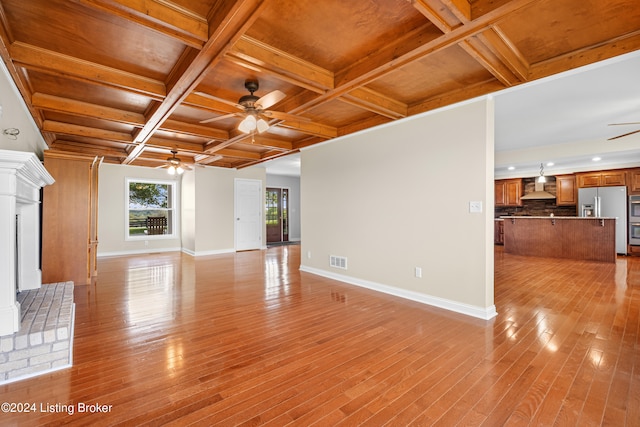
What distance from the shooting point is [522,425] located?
1699 mm

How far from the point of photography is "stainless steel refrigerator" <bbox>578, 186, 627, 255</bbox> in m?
7.77

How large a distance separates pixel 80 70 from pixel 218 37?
165cm

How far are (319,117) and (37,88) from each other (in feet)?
11.4

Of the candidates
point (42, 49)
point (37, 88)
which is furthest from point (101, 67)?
point (37, 88)

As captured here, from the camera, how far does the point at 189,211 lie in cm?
865

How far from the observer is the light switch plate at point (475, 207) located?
3400mm

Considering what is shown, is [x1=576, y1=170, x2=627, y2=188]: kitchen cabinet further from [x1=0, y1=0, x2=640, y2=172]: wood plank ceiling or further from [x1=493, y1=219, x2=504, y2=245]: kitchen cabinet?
Answer: [x1=0, y1=0, x2=640, y2=172]: wood plank ceiling

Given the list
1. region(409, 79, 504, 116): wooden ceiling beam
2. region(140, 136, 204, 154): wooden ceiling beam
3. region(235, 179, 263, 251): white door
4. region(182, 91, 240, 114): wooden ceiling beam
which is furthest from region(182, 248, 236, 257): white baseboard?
region(409, 79, 504, 116): wooden ceiling beam

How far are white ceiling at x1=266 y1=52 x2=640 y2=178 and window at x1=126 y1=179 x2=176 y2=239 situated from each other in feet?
14.5

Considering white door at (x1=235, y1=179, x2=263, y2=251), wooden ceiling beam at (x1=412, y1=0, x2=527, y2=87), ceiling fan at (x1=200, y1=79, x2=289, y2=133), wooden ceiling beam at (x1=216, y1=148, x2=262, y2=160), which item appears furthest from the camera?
white door at (x1=235, y1=179, x2=263, y2=251)

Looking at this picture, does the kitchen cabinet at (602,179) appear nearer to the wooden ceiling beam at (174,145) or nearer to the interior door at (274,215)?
the interior door at (274,215)

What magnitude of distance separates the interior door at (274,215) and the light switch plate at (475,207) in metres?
8.58

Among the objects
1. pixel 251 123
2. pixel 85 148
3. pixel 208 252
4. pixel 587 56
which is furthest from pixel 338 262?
pixel 85 148

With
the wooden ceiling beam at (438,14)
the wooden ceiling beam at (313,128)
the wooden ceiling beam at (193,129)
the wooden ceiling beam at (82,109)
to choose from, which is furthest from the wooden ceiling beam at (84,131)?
the wooden ceiling beam at (438,14)
